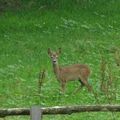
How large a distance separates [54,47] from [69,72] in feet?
26.0

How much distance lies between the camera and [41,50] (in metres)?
24.7

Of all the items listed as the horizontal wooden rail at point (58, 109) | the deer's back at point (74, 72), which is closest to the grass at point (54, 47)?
the deer's back at point (74, 72)

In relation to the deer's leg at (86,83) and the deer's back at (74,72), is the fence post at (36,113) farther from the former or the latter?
the deer's back at (74,72)

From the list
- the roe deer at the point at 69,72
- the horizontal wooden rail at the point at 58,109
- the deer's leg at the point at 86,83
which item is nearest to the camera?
the horizontal wooden rail at the point at 58,109

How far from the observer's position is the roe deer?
17.5 meters

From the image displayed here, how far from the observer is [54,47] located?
83.3 ft

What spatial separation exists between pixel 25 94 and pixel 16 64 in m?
5.07

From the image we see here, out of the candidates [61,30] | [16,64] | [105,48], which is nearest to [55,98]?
[16,64]

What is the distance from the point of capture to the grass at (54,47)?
52.8ft

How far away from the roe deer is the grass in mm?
247

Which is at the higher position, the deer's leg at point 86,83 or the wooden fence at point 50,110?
the deer's leg at point 86,83

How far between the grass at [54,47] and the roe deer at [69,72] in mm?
247

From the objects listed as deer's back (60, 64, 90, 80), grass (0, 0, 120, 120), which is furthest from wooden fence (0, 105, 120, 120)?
deer's back (60, 64, 90, 80)

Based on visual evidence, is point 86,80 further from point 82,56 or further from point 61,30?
point 61,30
